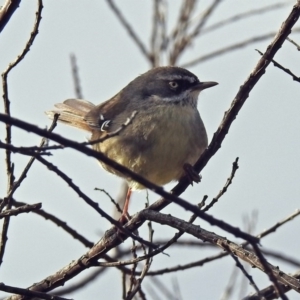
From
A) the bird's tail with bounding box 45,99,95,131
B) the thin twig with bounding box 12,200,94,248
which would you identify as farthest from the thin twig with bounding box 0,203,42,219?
the bird's tail with bounding box 45,99,95,131

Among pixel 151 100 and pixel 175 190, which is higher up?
pixel 151 100

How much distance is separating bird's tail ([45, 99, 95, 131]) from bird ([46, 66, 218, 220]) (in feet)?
1.78

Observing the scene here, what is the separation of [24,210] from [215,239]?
2.63 ft

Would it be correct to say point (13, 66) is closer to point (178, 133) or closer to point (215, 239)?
point (215, 239)

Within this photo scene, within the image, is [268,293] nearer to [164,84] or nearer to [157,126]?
[157,126]

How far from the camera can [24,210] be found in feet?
9.70

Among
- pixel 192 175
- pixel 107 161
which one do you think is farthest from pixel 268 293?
pixel 107 161

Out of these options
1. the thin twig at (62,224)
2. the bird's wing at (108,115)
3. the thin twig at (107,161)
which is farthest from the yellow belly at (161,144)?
the thin twig at (107,161)

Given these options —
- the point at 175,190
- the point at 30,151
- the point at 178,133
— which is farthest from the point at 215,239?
the point at 178,133

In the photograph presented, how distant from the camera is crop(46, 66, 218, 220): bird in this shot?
5172 mm

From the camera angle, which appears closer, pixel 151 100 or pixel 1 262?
pixel 1 262

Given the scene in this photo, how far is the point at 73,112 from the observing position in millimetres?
6926

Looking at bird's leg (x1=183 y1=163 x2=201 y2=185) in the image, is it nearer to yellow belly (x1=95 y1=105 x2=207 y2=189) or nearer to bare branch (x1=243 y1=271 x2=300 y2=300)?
yellow belly (x1=95 y1=105 x2=207 y2=189)

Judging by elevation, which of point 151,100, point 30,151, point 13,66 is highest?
point 151,100
